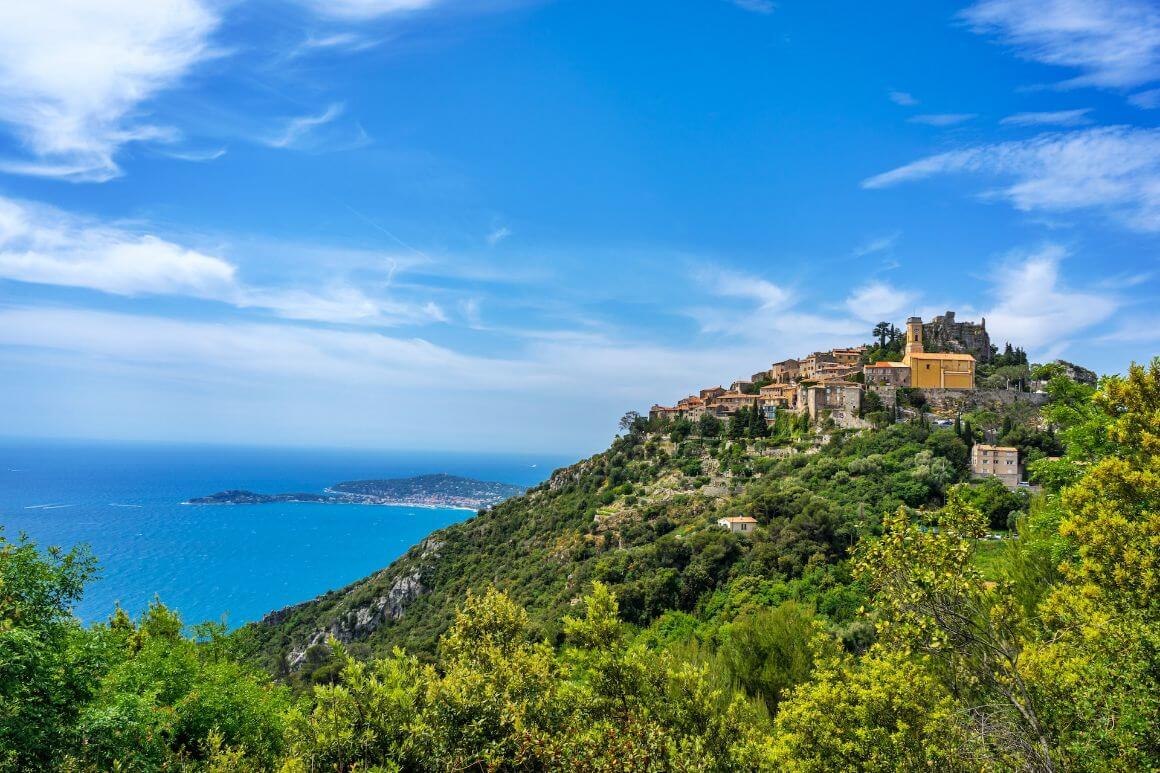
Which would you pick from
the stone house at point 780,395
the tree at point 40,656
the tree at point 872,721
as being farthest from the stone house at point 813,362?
the tree at point 40,656

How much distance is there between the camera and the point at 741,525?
4259 cm

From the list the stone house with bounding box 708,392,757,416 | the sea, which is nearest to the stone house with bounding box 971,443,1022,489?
the stone house with bounding box 708,392,757,416

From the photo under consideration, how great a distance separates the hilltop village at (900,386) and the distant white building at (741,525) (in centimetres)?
1953

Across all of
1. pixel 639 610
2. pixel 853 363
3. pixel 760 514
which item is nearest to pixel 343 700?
pixel 639 610

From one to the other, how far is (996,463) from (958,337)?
1483 inches

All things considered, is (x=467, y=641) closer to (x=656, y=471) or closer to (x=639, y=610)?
(x=639, y=610)

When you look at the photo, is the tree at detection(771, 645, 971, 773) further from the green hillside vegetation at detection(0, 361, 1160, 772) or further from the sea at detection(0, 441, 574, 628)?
the sea at detection(0, 441, 574, 628)

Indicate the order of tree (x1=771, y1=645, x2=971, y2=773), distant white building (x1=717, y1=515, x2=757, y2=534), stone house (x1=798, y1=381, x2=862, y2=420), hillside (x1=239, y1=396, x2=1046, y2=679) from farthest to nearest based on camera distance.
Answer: stone house (x1=798, y1=381, x2=862, y2=420)
distant white building (x1=717, y1=515, x2=757, y2=534)
hillside (x1=239, y1=396, x2=1046, y2=679)
tree (x1=771, y1=645, x2=971, y2=773)

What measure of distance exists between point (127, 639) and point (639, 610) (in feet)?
87.6

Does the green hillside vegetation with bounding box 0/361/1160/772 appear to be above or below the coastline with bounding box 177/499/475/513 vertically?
above

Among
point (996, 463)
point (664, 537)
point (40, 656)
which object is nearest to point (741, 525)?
point (664, 537)

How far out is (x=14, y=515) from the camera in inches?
5005

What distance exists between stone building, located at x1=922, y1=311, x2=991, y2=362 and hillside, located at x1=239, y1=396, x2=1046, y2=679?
946 inches

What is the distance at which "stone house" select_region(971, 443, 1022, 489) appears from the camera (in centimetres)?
4578
